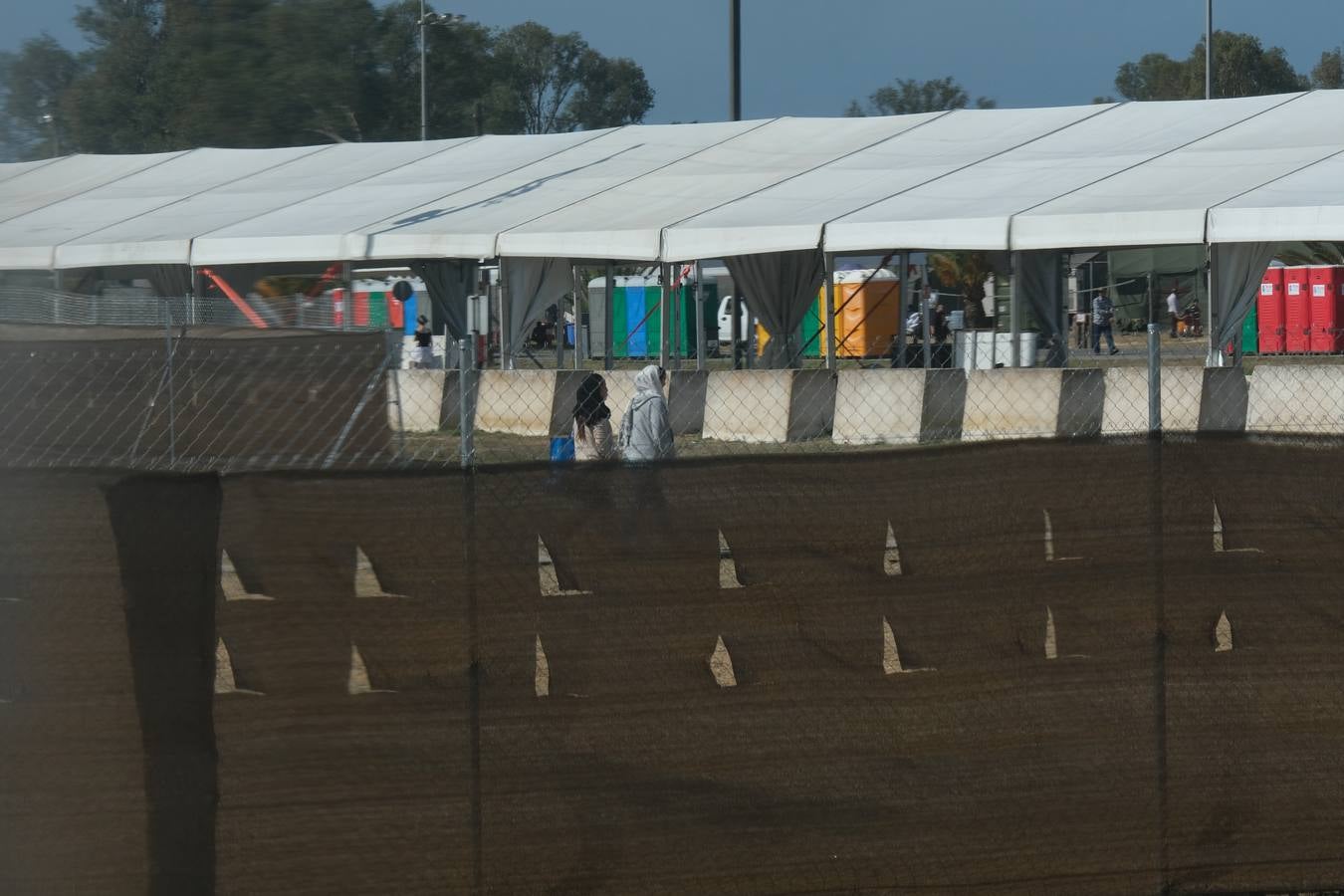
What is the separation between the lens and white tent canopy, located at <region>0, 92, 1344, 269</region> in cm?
1994

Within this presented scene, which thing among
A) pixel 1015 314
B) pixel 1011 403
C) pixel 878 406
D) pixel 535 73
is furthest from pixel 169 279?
pixel 535 73

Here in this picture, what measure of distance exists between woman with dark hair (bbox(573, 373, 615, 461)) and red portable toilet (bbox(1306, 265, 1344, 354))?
2972cm

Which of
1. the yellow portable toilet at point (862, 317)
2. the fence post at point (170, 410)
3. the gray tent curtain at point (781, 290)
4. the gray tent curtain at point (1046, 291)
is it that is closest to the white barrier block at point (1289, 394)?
the gray tent curtain at point (1046, 291)

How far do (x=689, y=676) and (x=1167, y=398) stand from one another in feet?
54.8

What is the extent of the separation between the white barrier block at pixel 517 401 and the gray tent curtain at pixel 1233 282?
902 cm

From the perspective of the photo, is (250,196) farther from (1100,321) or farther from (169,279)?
(1100,321)

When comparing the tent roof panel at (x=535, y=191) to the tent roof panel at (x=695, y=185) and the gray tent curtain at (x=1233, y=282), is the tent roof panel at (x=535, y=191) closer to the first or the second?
the tent roof panel at (x=695, y=185)

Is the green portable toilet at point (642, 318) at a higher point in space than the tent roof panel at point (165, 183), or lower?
lower

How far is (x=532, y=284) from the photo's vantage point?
82.6 ft

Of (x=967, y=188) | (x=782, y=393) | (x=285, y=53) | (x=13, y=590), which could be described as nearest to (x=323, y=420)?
(x=13, y=590)

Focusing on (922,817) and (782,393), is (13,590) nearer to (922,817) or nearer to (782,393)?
(922,817)

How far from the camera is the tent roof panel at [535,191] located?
23391 millimetres

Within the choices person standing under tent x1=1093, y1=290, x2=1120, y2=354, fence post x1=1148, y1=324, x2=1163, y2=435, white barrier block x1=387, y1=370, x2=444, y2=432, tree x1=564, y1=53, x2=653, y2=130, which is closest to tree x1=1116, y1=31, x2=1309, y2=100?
person standing under tent x1=1093, y1=290, x2=1120, y2=354

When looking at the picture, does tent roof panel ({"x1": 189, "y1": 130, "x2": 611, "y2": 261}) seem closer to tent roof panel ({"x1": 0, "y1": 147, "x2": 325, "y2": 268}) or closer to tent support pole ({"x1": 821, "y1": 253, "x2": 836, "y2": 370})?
tent roof panel ({"x1": 0, "y1": 147, "x2": 325, "y2": 268})
